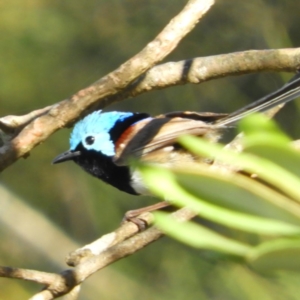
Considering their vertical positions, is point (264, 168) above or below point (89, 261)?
above

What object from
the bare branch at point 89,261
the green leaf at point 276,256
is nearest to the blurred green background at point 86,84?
the bare branch at point 89,261

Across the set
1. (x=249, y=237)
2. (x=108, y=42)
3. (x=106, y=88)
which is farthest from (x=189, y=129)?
(x=249, y=237)

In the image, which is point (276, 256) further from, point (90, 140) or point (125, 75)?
point (90, 140)

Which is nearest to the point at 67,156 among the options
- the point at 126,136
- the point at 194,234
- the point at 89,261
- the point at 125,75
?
the point at 126,136

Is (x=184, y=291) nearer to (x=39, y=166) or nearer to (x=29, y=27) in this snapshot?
(x=39, y=166)

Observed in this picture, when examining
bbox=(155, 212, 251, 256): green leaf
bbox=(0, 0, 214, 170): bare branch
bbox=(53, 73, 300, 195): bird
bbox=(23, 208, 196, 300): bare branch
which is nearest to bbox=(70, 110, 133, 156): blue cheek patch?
bbox=(53, 73, 300, 195): bird

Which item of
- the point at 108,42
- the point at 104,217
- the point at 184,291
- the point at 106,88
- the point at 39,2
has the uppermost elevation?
the point at 39,2

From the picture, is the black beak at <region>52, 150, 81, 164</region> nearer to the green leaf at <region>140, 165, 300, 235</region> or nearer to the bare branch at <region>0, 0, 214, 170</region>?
the bare branch at <region>0, 0, 214, 170</region>
